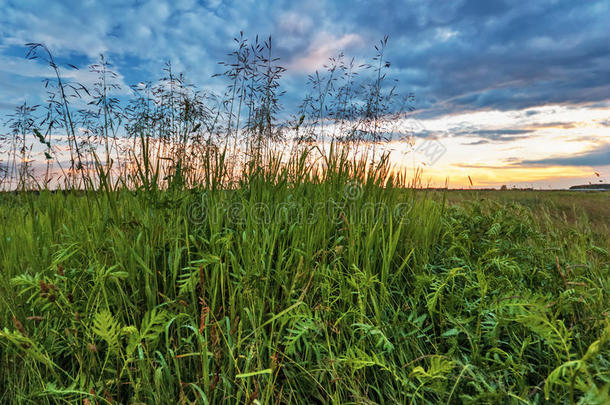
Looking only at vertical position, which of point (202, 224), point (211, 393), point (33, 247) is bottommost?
point (211, 393)

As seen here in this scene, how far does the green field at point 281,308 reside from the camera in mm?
1688

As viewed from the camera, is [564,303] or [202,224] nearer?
[564,303]

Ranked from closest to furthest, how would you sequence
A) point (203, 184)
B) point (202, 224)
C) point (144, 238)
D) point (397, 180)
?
point (144, 238)
point (202, 224)
point (203, 184)
point (397, 180)

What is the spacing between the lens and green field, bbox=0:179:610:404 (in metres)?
1.69

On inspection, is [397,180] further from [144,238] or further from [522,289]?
[144,238]

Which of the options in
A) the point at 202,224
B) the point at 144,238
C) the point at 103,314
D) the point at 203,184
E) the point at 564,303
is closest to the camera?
the point at 103,314

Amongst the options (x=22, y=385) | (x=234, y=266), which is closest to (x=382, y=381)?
(x=234, y=266)

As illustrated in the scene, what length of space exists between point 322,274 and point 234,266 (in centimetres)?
54

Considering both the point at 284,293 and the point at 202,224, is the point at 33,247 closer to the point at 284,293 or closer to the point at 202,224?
the point at 202,224

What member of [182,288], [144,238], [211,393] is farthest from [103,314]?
[144,238]

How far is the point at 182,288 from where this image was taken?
1.95 metres

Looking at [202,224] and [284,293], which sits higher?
[202,224]

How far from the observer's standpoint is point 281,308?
216 cm

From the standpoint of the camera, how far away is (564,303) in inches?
82.7
